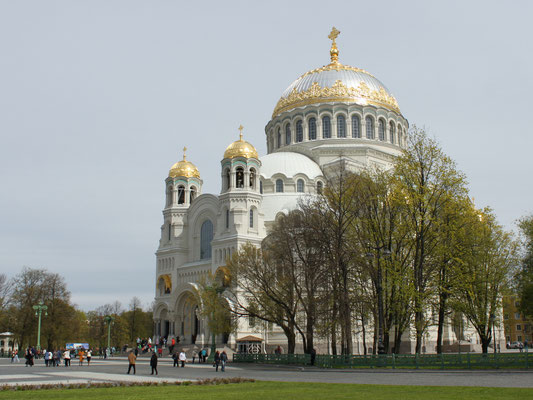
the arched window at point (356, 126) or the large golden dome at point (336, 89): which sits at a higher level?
the large golden dome at point (336, 89)

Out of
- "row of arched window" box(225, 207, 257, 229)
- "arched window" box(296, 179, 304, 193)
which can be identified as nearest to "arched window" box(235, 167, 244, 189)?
"row of arched window" box(225, 207, 257, 229)

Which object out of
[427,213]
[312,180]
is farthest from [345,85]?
[427,213]

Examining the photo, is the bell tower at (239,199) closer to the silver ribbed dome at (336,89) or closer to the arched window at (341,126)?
the arched window at (341,126)

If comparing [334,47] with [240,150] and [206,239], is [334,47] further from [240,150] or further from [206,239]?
[206,239]

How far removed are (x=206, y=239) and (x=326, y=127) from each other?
17107 millimetres

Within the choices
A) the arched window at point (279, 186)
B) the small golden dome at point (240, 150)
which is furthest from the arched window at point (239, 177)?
the arched window at point (279, 186)

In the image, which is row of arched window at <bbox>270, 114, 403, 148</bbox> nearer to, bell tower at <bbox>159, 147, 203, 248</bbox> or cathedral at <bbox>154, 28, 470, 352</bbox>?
cathedral at <bbox>154, 28, 470, 352</bbox>

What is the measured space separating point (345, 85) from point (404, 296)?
37.3 meters

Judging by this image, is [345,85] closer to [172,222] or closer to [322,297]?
[172,222]

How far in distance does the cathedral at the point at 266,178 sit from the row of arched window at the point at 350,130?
0.10 metres

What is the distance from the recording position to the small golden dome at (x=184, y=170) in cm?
5659

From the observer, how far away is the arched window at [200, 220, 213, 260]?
53.2 metres

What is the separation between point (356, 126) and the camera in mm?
59719

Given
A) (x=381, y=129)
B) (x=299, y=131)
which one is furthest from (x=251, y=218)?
(x=381, y=129)
